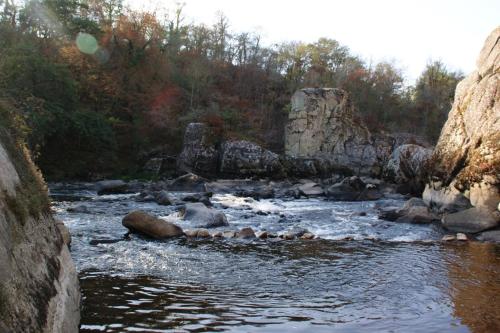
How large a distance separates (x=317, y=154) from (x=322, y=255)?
30991 mm

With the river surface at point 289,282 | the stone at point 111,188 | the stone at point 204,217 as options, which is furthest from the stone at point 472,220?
the stone at point 111,188

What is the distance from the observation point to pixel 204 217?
635 inches

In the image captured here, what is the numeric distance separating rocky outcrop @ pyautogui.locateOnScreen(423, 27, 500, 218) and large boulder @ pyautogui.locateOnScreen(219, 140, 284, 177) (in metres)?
16.1

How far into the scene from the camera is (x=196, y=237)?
13.6m

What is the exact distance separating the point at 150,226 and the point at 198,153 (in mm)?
23609

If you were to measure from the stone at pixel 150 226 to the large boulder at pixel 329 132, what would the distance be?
94.4 ft

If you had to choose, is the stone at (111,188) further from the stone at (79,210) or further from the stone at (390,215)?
the stone at (390,215)

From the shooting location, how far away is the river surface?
6723 millimetres

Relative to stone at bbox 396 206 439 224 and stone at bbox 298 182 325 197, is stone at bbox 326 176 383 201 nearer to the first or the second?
stone at bbox 298 182 325 197

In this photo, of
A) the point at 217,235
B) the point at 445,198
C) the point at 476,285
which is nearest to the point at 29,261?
the point at 476,285

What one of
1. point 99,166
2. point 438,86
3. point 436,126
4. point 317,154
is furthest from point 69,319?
point 438,86

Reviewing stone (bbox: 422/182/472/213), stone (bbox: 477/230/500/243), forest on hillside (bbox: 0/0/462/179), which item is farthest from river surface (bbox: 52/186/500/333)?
forest on hillside (bbox: 0/0/462/179)

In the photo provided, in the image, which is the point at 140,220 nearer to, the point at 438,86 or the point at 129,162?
the point at 129,162

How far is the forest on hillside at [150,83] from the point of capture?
1293 inches
